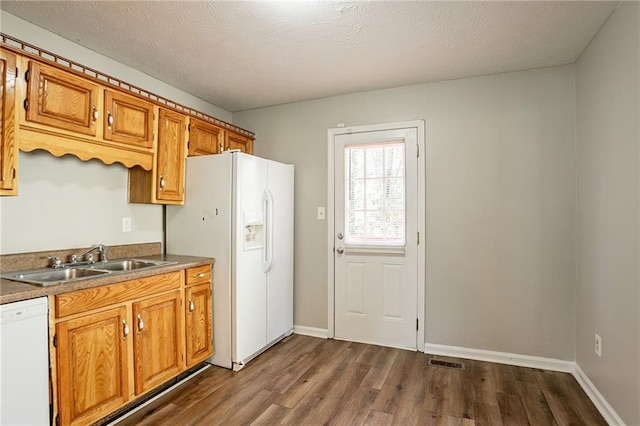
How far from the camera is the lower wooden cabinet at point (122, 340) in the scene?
5.89 ft

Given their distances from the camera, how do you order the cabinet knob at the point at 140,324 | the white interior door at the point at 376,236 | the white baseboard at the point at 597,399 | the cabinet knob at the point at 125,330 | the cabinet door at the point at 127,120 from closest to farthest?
1. the white baseboard at the point at 597,399
2. the cabinet knob at the point at 125,330
3. the cabinet knob at the point at 140,324
4. the cabinet door at the point at 127,120
5. the white interior door at the point at 376,236

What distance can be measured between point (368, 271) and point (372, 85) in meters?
1.82

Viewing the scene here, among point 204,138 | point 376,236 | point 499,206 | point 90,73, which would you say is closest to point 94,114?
point 90,73

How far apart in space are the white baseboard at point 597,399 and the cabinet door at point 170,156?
11.1 feet

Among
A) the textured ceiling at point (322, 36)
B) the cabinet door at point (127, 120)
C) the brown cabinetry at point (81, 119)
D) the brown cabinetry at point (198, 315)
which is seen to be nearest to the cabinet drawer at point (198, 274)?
the brown cabinetry at point (198, 315)

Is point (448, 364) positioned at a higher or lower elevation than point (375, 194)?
lower

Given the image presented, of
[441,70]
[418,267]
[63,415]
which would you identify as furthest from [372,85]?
[63,415]

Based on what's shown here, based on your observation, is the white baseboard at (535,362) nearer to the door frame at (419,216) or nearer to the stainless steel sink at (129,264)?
the door frame at (419,216)

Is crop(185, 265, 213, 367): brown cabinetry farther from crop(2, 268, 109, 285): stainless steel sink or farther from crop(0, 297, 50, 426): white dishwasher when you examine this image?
crop(0, 297, 50, 426): white dishwasher

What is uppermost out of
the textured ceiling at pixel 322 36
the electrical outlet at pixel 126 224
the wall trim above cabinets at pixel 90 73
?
the textured ceiling at pixel 322 36

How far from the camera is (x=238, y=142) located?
12.2 ft

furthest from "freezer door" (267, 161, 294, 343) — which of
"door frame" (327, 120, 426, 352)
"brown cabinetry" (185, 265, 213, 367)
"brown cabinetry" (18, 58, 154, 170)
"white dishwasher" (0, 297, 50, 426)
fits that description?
"white dishwasher" (0, 297, 50, 426)

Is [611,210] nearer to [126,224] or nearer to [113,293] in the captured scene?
[113,293]

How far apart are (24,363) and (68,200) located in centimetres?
118
